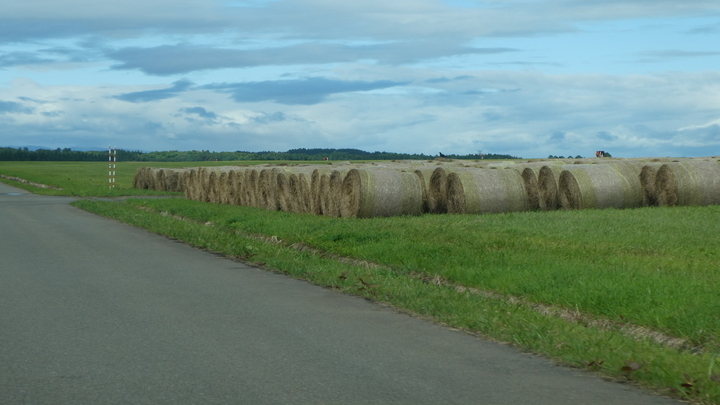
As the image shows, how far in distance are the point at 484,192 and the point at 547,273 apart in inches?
402

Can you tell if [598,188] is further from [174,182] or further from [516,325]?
[174,182]

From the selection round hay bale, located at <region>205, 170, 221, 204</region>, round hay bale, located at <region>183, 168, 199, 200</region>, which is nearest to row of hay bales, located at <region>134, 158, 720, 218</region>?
round hay bale, located at <region>205, 170, 221, 204</region>

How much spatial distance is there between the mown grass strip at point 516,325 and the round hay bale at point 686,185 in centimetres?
1249

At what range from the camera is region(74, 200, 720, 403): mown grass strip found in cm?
595

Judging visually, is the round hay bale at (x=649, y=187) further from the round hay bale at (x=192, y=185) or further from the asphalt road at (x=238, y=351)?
the round hay bale at (x=192, y=185)

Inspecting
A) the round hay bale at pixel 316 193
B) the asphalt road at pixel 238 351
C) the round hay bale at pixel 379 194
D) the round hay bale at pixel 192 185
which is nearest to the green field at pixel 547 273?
the asphalt road at pixel 238 351

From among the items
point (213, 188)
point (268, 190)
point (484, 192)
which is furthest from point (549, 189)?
point (213, 188)

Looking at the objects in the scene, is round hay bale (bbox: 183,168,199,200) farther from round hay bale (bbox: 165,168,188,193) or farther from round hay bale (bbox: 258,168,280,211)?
round hay bale (bbox: 165,168,188,193)

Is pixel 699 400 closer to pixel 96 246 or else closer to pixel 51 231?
pixel 96 246

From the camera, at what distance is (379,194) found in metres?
19.3

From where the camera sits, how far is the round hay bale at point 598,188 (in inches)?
822

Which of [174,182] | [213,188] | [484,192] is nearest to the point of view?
[484,192]

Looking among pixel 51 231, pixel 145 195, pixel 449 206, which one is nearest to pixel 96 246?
pixel 51 231

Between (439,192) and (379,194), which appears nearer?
(379,194)
